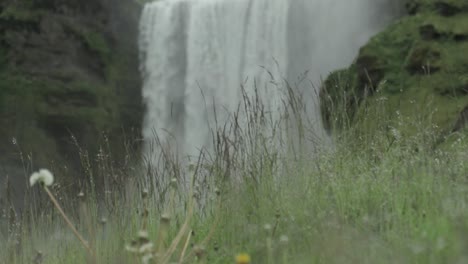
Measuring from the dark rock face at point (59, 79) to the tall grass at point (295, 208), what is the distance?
15956mm

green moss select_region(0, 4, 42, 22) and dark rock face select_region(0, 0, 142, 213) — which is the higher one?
green moss select_region(0, 4, 42, 22)

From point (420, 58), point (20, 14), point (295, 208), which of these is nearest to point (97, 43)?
point (20, 14)

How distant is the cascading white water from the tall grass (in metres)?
13.9

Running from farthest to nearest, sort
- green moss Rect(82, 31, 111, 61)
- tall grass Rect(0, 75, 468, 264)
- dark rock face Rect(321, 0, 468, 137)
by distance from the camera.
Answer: green moss Rect(82, 31, 111, 61) → dark rock face Rect(321, 0, 468, 137) → tall grass Rect(0, 75, 468, 264)

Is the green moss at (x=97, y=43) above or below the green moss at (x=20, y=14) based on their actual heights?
below

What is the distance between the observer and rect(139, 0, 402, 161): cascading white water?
1916cm

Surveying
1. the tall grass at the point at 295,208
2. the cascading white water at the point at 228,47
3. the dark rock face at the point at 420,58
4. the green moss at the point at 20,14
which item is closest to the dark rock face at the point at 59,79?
the green moss at the point at 20,14

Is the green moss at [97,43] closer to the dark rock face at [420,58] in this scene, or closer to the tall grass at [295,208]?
the dark rock face at [420,58]

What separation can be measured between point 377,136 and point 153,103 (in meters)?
17.8

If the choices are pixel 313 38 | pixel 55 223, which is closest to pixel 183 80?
pixel 313 38

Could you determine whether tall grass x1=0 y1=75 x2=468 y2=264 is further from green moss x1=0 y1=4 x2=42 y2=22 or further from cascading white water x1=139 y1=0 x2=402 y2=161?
green moss x1=0 y1=4 x2=42 y2=22

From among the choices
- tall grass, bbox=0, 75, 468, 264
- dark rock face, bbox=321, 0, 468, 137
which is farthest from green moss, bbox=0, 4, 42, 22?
tall grass, bbox=0, 75, 468, 264

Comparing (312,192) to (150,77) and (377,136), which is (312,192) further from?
(150,77)

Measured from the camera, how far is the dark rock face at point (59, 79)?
20.6 meters
